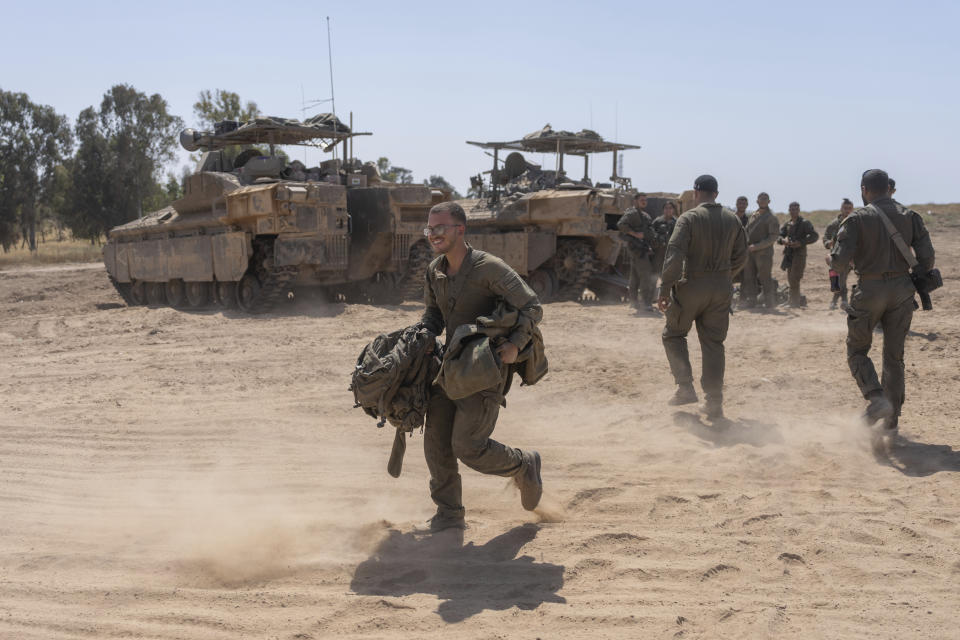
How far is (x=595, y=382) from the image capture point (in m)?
8.46

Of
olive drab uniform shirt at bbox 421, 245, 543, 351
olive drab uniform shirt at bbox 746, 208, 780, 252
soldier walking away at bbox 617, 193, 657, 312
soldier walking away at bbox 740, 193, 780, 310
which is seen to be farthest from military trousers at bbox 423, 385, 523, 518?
olive drab uniform shirt at bbox 746, 208, 780, 252

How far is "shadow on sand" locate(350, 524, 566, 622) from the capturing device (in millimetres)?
3775

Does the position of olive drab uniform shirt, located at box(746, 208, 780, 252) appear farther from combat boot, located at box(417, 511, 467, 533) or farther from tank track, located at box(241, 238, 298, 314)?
combat boot, located at box(417, 511, 467, 533)

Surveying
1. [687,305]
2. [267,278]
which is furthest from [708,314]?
[267,278]

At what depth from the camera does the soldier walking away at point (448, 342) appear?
4.30m

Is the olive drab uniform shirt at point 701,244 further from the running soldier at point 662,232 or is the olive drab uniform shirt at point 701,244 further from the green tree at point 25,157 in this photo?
the green tree at point 25,157

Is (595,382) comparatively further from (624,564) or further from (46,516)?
(46,516)

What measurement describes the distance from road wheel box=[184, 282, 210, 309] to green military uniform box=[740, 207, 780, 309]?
9.90 m

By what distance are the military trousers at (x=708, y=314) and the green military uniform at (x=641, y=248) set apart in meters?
6.87

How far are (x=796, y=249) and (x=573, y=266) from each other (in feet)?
13.9

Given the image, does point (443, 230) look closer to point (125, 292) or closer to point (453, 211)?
point (453, 211)

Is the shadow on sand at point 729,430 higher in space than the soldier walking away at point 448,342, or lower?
lower

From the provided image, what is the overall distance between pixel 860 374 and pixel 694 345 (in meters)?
4.22

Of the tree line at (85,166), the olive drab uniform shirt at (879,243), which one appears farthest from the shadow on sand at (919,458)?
the tree line at (85,166)
